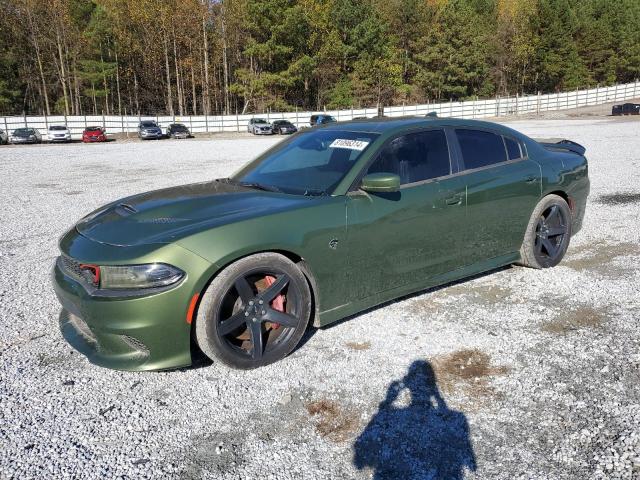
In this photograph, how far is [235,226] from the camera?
10.5 ft

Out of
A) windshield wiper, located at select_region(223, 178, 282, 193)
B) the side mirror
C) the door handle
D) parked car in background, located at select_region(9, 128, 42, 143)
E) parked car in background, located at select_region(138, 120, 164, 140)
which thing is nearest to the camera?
the side mirror

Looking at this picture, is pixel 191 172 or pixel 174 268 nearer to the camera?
pixel 174 268

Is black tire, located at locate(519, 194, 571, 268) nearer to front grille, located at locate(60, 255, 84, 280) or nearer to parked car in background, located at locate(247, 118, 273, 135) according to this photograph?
front grille, located at locate(60, 255, 84, 280)

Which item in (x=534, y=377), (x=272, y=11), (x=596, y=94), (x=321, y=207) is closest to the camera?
(x=534, y=377)

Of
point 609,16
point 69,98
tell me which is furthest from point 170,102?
point 609,16

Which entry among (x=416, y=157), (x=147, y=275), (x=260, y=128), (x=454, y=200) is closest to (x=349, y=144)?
(x=416, y=157)

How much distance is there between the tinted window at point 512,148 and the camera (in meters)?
4.80

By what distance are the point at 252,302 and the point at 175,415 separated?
77 cm

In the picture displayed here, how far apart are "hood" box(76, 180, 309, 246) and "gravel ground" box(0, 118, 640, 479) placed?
0.88m

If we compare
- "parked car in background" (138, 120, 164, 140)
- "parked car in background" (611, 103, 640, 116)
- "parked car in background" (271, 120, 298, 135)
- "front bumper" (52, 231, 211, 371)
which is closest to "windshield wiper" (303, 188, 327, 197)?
"front bumper" (52, 231, 211, 371)

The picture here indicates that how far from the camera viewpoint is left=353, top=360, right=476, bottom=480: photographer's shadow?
242 cm

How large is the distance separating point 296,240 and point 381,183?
2.32ft

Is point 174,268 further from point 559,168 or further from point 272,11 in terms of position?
point 272,11

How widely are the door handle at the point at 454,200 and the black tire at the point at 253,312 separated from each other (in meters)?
1.40
